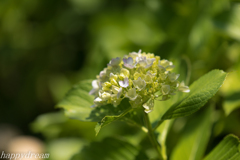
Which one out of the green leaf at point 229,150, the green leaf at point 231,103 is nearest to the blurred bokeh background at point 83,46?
the green leaf at point 231,103

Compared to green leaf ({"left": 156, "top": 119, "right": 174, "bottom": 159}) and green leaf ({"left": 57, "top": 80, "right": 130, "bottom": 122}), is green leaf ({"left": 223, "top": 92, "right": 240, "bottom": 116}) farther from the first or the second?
green leaf ({"left": 57, "top": 80, "right": 130, "bottom": 122})

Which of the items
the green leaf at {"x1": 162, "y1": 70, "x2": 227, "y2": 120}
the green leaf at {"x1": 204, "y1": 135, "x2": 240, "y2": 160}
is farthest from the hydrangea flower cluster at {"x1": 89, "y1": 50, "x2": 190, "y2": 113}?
the green leaf at {"x1": 204, "y1": 135, "x2": 240, "y2": 160}

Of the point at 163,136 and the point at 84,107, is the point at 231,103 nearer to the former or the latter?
the point at 163,136

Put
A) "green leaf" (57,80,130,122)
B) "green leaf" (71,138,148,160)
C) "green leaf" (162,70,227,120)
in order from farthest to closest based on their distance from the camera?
"green leaf" (71,138,148,160) < "green leaf" (57,80,130,122) < "green leaf" (162,70,227,120)

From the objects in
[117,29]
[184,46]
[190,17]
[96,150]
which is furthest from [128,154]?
[117,29]

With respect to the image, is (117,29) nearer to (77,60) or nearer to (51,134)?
(77,60)

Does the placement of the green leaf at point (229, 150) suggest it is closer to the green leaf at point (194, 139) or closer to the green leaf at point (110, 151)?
the green leaf at point (194, 139)

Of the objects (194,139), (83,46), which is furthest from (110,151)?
(83,46)
